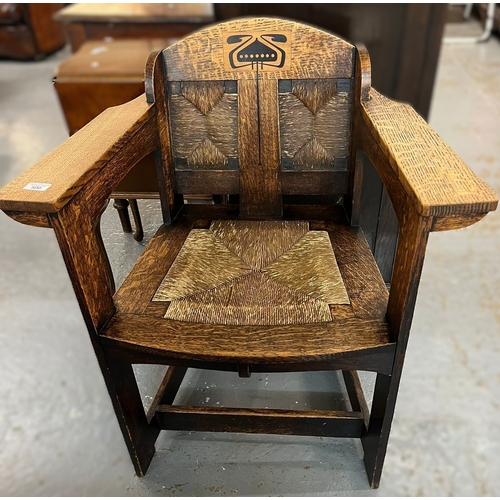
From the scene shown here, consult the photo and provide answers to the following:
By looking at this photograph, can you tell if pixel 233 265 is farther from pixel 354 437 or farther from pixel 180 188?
pixel 354 437

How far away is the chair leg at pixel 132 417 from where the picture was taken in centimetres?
98

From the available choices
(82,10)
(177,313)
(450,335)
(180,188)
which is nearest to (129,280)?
(177,313)

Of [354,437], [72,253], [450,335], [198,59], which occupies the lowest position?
[450,335]

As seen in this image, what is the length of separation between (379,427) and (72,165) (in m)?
0.79

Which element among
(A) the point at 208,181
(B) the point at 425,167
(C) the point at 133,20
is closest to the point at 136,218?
(A) the point at 208,181

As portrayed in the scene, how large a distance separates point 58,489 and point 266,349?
764 mm

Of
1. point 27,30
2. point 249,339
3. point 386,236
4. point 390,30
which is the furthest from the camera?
point 27,30

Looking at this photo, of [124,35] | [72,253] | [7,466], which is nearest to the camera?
[72,253]

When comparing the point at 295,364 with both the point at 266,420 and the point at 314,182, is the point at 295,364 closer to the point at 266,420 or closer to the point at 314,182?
the point at 266,420

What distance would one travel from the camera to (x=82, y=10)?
293 cm

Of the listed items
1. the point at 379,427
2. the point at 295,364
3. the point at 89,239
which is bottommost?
the point at 379,427

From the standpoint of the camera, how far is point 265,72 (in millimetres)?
1138

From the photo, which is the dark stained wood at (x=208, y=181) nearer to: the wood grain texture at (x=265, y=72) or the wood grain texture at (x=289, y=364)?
the wood grain texture at (x=265, y=72)

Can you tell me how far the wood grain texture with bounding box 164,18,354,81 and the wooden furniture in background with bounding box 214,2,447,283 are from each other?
3.52ft
